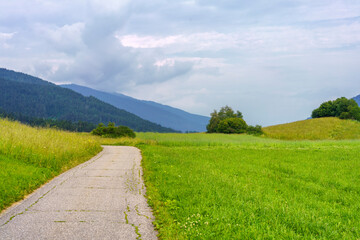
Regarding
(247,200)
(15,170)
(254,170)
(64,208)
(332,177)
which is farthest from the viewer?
(254,170)

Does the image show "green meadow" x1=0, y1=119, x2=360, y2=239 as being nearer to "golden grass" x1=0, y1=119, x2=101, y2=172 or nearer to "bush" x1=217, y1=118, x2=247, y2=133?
"golden grass" x1=0, y1=119, x2=101, y2=172

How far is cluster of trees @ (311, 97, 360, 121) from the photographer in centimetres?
7331

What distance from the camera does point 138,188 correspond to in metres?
8.53

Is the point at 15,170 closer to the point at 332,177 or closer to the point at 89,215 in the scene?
the point at 89,215

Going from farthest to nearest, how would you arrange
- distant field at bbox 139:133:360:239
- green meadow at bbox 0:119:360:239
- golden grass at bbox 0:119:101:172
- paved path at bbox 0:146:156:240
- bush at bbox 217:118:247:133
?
bush at bbox 217:118:247:133 < golden grass at bbox 0:119:101:172 < green meadow at bbox 0:119:360:239 < distant field at bbox 139:133:360:239 < paved path at bbox 0:146:156:240

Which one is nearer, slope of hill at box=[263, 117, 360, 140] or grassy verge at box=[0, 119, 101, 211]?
grassy verge at box=[0, 119, 101, 211]

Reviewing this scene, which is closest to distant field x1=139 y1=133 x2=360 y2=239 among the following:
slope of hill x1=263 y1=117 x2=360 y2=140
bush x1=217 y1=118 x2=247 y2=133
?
slope of hill x1=263 y1=117 x2=360 y2=140

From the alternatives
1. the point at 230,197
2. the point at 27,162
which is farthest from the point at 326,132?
the point at 27,162

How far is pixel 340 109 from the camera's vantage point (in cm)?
7900

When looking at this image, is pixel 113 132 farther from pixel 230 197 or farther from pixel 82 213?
pixel 82 213

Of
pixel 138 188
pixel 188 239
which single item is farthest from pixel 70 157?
pixel 188 239

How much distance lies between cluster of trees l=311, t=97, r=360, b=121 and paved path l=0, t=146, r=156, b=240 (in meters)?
81.9

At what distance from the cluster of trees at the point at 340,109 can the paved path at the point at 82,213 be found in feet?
269

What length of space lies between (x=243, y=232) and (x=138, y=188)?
14.4 feet
